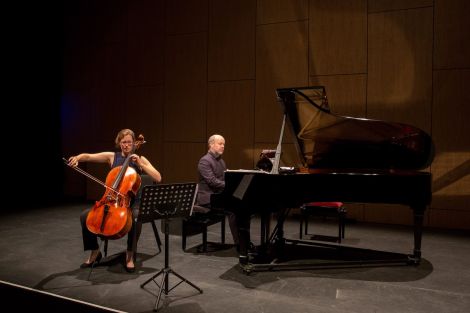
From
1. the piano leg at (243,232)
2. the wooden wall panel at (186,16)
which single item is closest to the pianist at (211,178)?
the piano leg at (243,232)

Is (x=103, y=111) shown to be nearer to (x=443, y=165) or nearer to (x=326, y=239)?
(x=326, y=239)

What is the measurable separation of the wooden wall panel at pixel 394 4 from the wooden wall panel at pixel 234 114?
186 centimetres

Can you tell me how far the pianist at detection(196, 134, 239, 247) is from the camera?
160 inches

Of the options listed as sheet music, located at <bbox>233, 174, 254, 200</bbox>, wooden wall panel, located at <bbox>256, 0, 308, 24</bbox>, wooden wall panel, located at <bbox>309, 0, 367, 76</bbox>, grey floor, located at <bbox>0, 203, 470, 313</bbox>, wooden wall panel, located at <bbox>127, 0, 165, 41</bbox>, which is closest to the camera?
grey floor, located at <bbox>0, 203, 470, 313</bbox>

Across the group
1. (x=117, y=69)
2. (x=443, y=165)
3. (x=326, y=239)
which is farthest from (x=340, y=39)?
(x=117, y=69)

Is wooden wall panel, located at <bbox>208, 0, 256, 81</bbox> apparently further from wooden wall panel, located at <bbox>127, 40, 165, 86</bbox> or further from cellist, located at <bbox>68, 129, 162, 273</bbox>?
cellist, located at <bbox>68, 129, 162, 273</bbox>

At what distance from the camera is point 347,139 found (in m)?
3.58

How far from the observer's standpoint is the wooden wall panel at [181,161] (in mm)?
6668

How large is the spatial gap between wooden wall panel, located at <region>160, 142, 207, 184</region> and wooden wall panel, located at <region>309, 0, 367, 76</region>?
2.11 m

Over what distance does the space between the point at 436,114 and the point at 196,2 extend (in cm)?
378

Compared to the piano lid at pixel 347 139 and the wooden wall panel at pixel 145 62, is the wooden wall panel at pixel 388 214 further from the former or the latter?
the wooden wall panel at pixel 145 62

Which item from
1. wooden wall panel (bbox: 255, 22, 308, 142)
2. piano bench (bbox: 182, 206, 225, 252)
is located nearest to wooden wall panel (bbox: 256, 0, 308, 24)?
wooden wall panel (bbox: 255, 22, 308, 142)

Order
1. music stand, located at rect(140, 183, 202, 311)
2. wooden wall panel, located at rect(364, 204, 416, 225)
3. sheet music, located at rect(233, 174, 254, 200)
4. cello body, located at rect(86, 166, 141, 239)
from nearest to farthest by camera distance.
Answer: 1. music stand, located at rect(140, 183, 202, 311)
2. cello body, located at rect(86, 166, 141, 239)
3. sheet music, located at rect(233, 174, 254, 200)
4. wooden wall panel, located at rect(364, 204, 416, 225)

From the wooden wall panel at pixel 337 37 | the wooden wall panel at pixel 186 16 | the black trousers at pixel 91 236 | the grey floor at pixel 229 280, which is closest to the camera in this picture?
the grey floor at pixel 229 280
